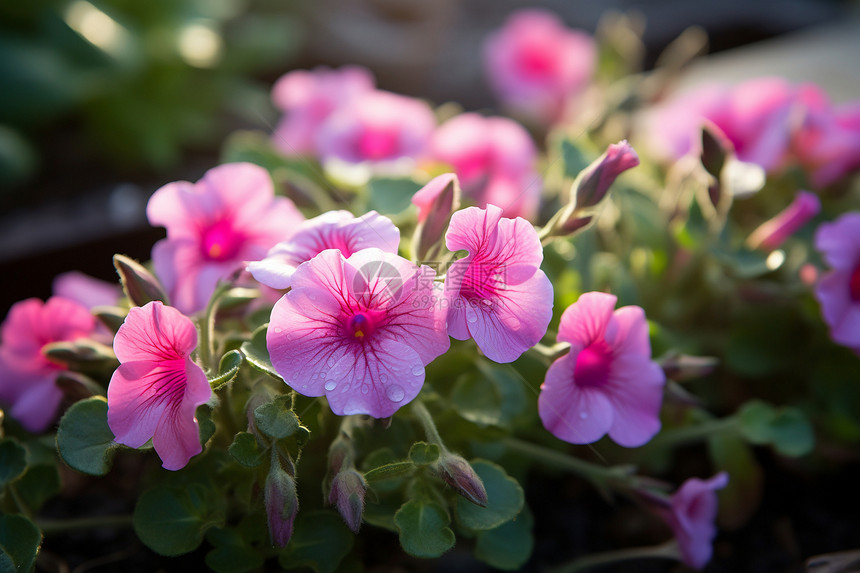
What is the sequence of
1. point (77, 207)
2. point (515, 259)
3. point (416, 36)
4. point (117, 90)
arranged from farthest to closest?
1. point (416, 36)
2. point (117, 90)
3. point (77, 207)
4. point (515, 259)

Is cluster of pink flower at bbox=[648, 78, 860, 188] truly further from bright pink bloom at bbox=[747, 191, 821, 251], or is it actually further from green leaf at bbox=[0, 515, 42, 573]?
green leaf at bbox=[0, 515, 42, 573]

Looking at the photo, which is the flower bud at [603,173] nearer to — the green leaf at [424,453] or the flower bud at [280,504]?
the green leaf at [424,453]

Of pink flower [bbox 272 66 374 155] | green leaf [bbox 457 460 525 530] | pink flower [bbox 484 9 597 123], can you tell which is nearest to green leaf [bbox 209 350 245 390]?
green leaf [bbox 457 460 525 530]

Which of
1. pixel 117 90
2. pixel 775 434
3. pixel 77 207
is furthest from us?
pixel 117 90

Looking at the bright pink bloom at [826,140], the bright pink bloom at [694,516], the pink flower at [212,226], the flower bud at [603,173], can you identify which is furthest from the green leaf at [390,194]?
the bright pink bloom at [826,140]

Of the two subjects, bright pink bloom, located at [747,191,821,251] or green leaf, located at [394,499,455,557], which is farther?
bright pink bloom, located at [747,191,821,251]

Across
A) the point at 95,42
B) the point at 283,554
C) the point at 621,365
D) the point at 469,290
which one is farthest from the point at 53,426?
the point at 95,42

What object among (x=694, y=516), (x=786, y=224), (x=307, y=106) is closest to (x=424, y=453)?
(x=694, y=516)

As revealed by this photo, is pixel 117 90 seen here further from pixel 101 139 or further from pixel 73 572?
pixel 73 572
